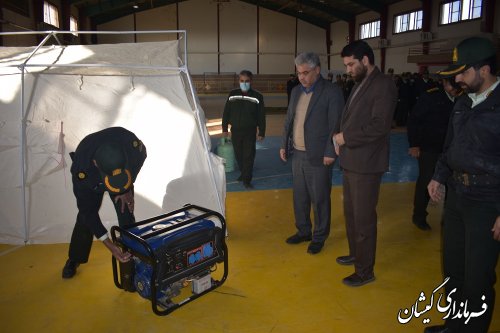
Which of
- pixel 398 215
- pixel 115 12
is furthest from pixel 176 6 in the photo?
pixel 398 215

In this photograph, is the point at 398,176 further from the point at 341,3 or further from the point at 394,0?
the point at 341,3

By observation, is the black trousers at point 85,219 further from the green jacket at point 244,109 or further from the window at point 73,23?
the window at point 73,23

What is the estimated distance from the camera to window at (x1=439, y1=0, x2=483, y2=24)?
48.3ft

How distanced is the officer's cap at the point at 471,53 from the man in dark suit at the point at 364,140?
704 millimetres

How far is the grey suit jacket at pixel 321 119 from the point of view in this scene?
11.3ft

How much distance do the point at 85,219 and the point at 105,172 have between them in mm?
527

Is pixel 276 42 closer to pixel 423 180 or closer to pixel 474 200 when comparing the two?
pixel 423 180

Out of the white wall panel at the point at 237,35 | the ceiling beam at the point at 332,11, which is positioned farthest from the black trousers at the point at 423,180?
the white wall panel at the point at 237,35

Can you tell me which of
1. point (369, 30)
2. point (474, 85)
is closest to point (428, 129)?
point (474, 85)

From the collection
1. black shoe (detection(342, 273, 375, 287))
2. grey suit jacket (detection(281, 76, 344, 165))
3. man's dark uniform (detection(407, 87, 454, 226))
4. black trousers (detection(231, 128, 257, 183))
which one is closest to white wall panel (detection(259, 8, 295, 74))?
black trousers (detection(231, 128, 257, 183))

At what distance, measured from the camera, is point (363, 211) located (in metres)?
3.01

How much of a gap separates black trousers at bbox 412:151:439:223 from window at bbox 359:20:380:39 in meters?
19.1

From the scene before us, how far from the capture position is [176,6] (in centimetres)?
2477

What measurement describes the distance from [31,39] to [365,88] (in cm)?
1633
